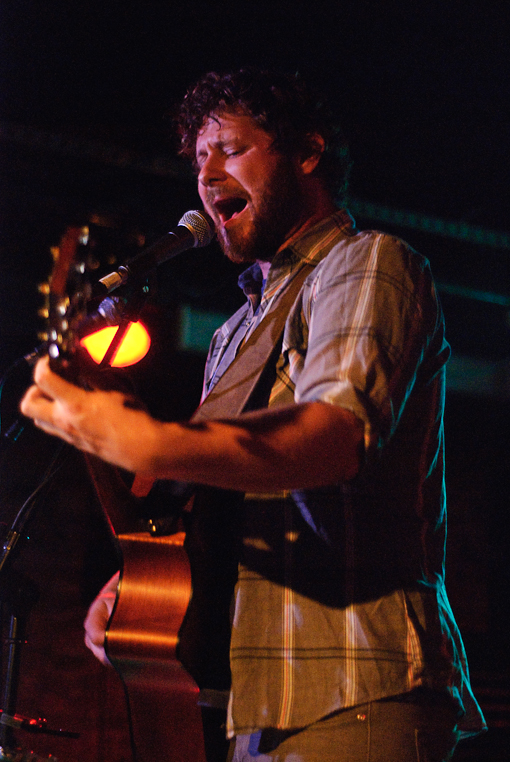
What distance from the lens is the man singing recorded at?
34.7 inches

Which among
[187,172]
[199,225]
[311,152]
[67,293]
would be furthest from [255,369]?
[187,172]

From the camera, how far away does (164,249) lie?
171 cm

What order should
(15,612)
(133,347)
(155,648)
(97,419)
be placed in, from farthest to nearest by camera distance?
(133,347), (15,612), (155,648), (97,419)

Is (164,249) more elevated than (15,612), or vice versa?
(164,249)

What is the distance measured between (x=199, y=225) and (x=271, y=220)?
0.25m

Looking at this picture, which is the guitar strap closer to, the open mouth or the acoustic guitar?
the acoustic guitar

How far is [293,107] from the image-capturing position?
1.94 m

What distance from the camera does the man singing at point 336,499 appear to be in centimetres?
88

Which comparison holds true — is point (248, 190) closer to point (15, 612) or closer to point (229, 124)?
point (229, 124)

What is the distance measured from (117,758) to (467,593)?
8.62ft

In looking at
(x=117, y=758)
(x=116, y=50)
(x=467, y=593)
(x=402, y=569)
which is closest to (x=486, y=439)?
(x=467, y=593)

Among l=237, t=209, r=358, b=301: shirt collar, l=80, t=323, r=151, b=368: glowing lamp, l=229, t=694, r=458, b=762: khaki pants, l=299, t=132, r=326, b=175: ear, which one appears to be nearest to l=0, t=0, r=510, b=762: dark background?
l=80, t=323, r=151, b=368: glowing lamp

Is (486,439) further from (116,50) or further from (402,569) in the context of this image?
Answer: (402,569)

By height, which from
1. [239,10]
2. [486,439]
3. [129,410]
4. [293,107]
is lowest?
[486,439]
